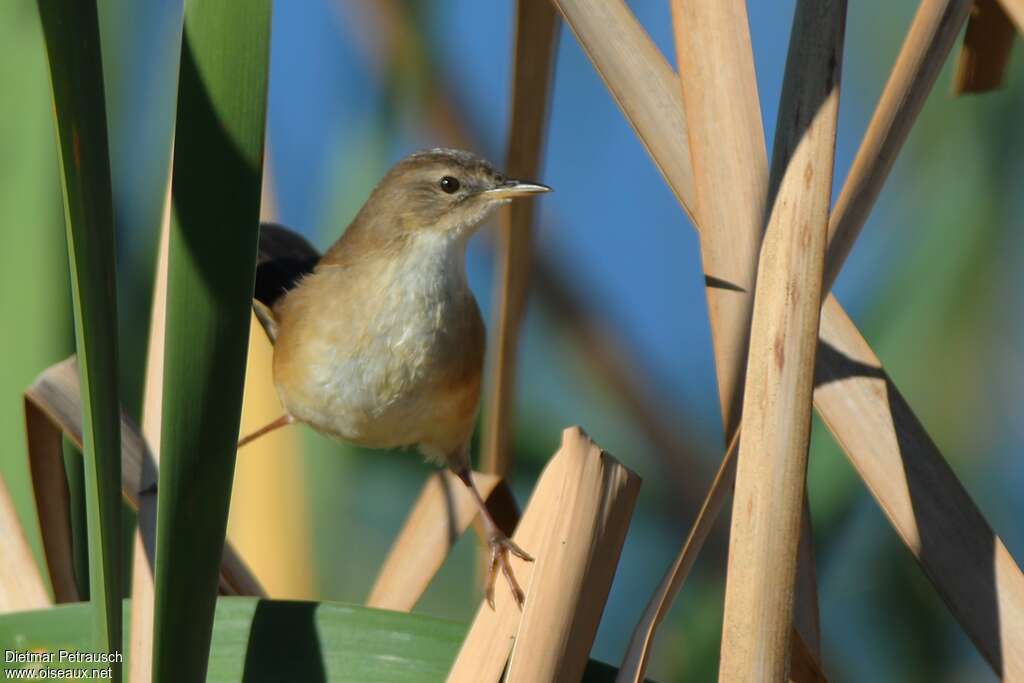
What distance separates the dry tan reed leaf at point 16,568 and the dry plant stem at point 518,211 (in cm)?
74

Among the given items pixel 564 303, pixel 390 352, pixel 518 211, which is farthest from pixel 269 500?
pixel 518 211

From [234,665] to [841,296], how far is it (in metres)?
1.43

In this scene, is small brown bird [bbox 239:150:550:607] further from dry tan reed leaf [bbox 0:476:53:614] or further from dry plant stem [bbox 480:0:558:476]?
dry tan reed leaf [bbox 0:476:53:614]

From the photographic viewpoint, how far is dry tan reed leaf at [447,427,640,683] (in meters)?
Result: 0.92

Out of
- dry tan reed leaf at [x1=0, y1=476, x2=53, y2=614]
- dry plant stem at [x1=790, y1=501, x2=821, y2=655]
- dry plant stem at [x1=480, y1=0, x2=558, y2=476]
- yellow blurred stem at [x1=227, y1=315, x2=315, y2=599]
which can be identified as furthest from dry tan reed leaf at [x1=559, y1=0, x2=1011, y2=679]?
yellow blurred stem at [x1=227, y1=315, x2=315, y2=599]

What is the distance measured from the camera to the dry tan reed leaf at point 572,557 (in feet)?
3.03

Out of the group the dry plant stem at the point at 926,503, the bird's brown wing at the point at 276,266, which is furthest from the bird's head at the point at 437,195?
the dry plant stem at the point at 926,503

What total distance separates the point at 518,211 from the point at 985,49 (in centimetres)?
72

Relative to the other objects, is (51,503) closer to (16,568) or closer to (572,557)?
(16,568)

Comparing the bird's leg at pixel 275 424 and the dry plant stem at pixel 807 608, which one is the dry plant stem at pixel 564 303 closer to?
the bird's leg at pixel 275 424

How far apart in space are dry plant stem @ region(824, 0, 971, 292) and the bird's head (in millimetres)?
904

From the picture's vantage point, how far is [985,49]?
4.77ft

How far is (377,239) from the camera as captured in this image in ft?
6.29

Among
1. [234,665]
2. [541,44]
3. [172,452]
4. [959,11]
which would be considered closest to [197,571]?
[172,452]
